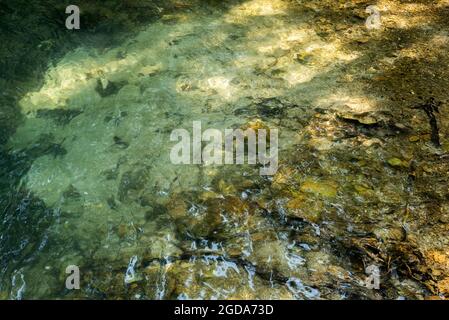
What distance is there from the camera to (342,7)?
13.2 ft

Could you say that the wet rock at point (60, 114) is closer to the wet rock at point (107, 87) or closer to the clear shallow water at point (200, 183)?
the clear shallow water at point (200, 183)

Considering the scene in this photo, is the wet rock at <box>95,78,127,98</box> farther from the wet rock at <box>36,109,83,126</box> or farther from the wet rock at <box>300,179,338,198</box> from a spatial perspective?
the wet rock at <box>300,179,338,198</box>

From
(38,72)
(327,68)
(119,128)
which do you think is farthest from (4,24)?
(327,68)

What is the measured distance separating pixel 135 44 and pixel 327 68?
1895 millimetres

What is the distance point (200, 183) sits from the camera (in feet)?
8.38

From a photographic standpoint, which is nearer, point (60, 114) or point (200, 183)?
point (200, 183)

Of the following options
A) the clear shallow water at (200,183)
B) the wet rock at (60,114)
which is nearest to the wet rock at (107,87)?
the clear shallow water at (200,183)

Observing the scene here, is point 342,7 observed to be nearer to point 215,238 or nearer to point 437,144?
point 437,144

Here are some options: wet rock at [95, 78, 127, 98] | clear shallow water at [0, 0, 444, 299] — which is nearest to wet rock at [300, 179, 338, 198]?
clear shallow water at [0, 0, 444, 299]

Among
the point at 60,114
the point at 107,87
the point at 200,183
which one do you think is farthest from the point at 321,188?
the point at 60,114

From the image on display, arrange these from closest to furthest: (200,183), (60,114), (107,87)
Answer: (200,183) → (60,114) → (107,87)

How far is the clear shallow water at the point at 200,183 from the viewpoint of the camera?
6.87 feet

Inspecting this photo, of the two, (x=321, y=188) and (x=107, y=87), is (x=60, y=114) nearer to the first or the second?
(x=107, y=87)
